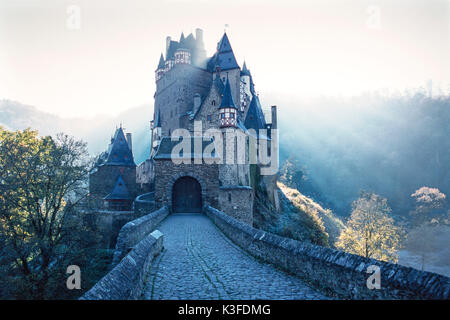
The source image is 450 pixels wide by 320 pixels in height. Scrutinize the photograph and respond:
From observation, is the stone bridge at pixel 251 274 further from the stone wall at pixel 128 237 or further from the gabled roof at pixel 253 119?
the gabled roof at pixel 253 119

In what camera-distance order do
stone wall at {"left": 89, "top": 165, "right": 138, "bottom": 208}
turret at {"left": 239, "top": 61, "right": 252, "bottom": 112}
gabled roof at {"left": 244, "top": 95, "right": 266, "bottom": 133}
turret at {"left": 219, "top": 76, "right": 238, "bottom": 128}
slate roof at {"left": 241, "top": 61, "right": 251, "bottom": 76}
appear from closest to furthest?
turret at {"left": 219, "top": 76, "right": 238, "bottom": 128} → stone wall at {"left": 89, "top": 165, "right": 138, "bottom": 208} → gabled roof at {"left": 244, "top": 95, "right": 266, "bottom": 133} → turret at {"left": 239, "top": 61, "right": 252, "bottom": 112} → slate roof at {"left": 241, "top": 61, "right": 251, "bottom": 76}

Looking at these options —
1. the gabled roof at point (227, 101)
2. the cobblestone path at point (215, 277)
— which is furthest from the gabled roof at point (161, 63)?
the cobblestone path at point (215, 277)

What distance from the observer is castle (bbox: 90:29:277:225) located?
22.6 meters

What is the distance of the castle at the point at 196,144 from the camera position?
74.1 feet

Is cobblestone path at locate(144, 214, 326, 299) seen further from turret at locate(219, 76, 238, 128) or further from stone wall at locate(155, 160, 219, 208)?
turret at locate(219, 76, 238, 128)

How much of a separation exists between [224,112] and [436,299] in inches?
1122

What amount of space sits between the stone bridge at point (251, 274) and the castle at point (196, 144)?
455 inches

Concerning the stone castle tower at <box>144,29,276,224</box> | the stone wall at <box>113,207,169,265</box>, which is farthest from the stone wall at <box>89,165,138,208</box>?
the stone wall at <box>113,207,169,265</box>

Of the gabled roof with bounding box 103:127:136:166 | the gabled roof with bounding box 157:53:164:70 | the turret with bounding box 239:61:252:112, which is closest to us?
the gabled roof with bounding box 103:127:136:166

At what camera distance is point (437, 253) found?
42.9 metres

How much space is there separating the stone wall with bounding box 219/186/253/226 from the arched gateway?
202 cm

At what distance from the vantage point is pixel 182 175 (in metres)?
22.5

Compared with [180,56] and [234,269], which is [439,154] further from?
[234,269]
